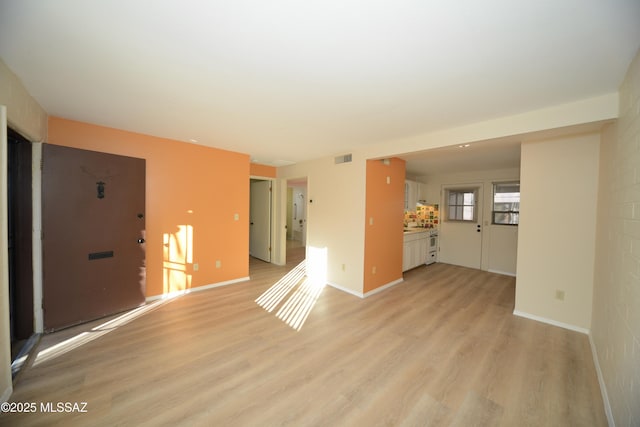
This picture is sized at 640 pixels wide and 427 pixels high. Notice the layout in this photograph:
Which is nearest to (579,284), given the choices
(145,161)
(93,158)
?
(145,161)

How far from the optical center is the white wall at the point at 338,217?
3812 mm

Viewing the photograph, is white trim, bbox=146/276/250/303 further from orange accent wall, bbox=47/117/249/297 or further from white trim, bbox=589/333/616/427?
white trim, bbox=589/333/616/427

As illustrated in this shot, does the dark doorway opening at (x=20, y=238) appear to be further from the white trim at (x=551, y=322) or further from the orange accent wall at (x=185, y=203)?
the white trim at (x=551, y=322)

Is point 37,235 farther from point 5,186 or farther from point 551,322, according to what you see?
point 551,322

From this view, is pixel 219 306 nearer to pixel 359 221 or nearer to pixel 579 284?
pixel 359 221

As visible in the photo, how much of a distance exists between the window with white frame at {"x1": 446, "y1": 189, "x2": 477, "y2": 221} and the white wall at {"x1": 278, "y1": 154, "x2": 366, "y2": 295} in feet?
11.3

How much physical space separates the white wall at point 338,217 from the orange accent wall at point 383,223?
128 mm

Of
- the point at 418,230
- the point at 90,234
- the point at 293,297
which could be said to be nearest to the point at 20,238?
the point at 90,234

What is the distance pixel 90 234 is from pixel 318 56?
3.21m

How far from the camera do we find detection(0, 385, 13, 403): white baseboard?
1.61 metres

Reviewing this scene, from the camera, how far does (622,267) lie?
1591mm

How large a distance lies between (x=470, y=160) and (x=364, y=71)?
145 inches

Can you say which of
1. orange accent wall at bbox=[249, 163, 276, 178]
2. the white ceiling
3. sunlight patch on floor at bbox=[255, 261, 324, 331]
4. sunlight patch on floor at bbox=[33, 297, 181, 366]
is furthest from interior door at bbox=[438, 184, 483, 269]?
sunlight patch on floor at bbox=[33, 297, 181, 366]

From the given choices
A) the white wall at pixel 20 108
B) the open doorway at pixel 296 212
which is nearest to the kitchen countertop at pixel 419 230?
the open doorway at pixel 296 212
